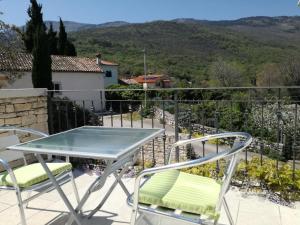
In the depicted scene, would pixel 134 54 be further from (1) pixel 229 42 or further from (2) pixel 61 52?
(2) pixel 61 52

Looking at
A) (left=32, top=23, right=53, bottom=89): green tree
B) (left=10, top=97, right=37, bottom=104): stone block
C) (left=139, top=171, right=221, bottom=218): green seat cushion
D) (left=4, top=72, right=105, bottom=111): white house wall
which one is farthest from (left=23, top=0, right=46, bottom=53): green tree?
(left=139, top=171, right=221, bottom=218): green seat cushion

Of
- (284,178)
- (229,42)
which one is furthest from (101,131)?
(229,42)

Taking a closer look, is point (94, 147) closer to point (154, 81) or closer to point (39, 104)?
point (39, 104)

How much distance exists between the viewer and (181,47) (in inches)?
1986

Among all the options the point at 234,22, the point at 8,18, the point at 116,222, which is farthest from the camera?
the point at 234,22

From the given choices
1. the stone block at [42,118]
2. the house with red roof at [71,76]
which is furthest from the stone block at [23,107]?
the house with red roof at [71,76]

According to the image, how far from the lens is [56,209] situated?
266 centimetres

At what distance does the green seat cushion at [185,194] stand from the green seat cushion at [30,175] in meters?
0.81

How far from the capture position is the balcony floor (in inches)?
94.4

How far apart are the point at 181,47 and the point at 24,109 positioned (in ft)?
159

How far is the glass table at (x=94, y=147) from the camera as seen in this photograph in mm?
1724

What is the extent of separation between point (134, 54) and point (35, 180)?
44.9 metres

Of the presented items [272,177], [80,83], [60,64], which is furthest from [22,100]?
[80,83]

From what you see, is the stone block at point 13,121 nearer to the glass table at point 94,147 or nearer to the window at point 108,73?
the glass table at point 94,147
